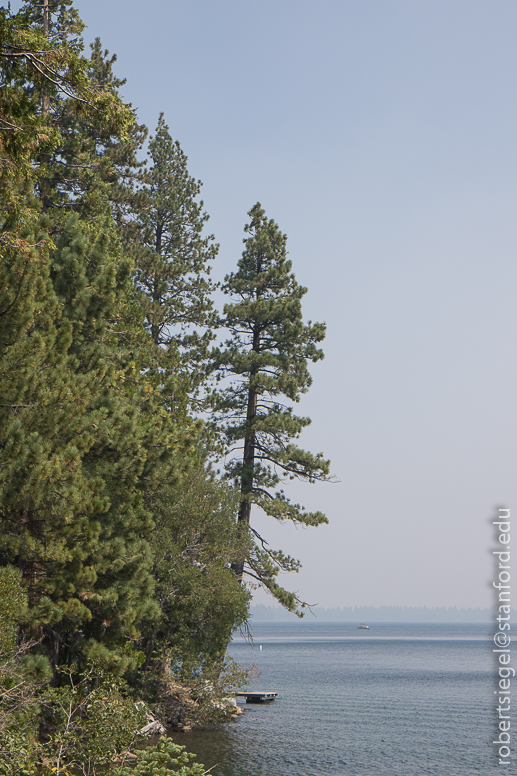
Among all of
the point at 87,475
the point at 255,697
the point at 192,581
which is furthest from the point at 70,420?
the point at 255,697

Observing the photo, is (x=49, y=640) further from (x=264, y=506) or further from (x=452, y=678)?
(x=452, y=678)

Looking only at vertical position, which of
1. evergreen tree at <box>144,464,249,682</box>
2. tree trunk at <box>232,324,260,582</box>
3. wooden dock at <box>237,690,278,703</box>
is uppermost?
tree trunk at <box>232,324,260,582</box>

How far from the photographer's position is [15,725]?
11.4 metres

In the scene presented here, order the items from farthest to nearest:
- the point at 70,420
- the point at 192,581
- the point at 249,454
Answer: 1. the point at 249,454
2. the point at 192,581
3. the point at 70,420

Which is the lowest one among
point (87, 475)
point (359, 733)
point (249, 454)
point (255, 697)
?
point (255, 697)

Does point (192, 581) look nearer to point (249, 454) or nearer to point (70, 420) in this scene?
point (249, 454)

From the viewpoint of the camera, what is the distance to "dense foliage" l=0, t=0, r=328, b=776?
9.81 m

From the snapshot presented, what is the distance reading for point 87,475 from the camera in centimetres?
1497

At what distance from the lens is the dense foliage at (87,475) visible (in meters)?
9.81

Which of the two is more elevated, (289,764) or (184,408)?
(184,408)

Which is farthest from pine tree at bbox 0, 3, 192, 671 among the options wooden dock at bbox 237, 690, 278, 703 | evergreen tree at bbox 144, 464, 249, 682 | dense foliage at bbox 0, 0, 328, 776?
wooden dock at bbox 237, 690, 278, 703

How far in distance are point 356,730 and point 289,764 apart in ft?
32.0

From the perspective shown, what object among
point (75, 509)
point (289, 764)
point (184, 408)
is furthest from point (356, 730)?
point (75, 509)

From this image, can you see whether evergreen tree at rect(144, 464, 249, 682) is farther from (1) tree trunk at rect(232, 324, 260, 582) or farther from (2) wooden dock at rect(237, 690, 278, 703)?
(2) wooden dock at rect(237, 690, 278, 703)
